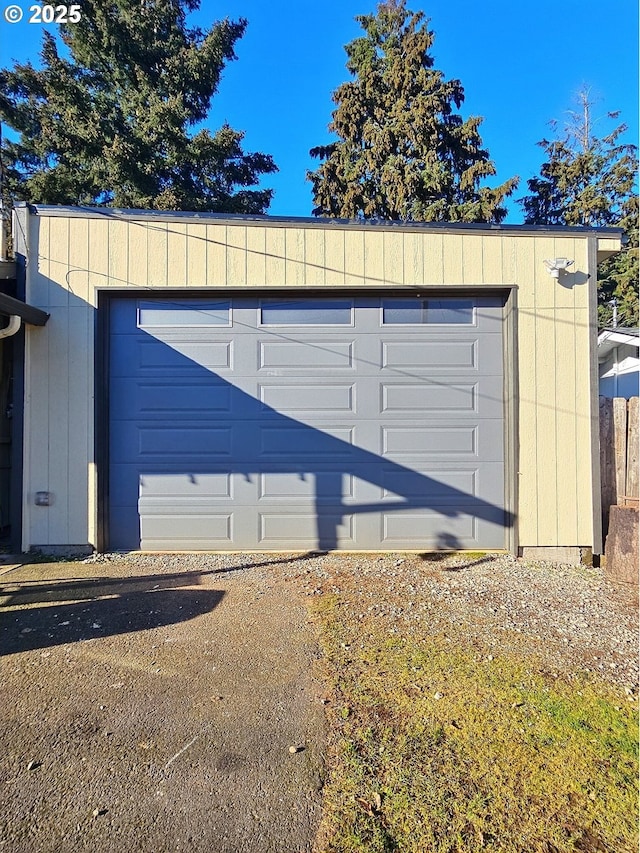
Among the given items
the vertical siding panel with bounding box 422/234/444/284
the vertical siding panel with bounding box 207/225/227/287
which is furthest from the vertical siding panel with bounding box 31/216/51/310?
the vertical siding panel with bounding box 422/234/444/284

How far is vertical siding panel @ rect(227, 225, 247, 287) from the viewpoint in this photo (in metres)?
4.55

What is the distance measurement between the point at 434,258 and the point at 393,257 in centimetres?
43

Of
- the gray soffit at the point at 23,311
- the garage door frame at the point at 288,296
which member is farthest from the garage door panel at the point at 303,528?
the gray soffit at the point at 23,311

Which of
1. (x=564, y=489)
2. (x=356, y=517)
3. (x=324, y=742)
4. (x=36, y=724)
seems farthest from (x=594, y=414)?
(x=36, y=724)

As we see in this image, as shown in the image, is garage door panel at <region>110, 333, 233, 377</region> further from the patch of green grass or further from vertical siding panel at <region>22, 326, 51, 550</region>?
the patch of green grass

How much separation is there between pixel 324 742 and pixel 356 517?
279 cm

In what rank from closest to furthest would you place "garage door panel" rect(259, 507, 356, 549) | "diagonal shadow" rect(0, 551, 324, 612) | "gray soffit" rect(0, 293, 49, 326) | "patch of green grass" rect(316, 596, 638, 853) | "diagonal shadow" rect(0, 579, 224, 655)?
"patch of green grass" rect(316, 596, 638, 853) → "diagonal shadow" rect(0, 579, 224, 655) → "diagonal shadow" rect(0, 551, 324, 612) → "gray soffit" rect(0, 293, 49, 326) → "garage door panel" rect(259, 507, 356, 549)

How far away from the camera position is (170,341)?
4.64 m

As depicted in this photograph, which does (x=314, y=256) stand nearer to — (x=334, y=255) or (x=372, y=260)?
(x=334, y=255)

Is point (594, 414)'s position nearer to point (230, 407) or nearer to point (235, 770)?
point (230, 407)

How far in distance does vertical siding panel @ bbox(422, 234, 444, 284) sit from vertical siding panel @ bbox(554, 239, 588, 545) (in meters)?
1.21

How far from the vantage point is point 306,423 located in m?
4.62

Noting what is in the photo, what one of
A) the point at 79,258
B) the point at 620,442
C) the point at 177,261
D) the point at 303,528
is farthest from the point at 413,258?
the point at 79,258

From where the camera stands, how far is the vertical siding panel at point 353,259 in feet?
14.9
